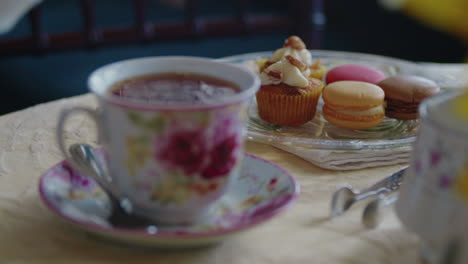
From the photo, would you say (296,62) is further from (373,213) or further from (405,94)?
(373,213)

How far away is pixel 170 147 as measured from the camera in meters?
0.54

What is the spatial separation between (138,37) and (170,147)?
1.55 meters

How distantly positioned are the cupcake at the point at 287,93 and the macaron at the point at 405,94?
12cm

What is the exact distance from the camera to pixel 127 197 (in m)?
0.59

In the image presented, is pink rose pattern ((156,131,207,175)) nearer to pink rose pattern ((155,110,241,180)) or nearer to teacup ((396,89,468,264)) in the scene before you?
pink rose pattern ((155,110,241,180))

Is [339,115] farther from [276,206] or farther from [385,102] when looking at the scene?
[276,206]

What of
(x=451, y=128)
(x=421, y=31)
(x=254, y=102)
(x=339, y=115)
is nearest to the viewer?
(x=451, y=128)

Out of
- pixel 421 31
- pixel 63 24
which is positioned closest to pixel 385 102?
pixel 63 24

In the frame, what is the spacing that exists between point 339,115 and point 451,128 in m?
0.44

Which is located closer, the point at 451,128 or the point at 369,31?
the point at 451,128

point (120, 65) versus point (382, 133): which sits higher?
point (120, 65)

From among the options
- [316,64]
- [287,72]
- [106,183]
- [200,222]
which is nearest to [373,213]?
[200,222]

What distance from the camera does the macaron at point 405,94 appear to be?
0.93 meters

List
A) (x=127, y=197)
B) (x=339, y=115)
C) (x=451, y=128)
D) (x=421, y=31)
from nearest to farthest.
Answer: (x=451, y=128) < (x=127, y=197) < (x=339, y=115) < (x=421, y=31)
